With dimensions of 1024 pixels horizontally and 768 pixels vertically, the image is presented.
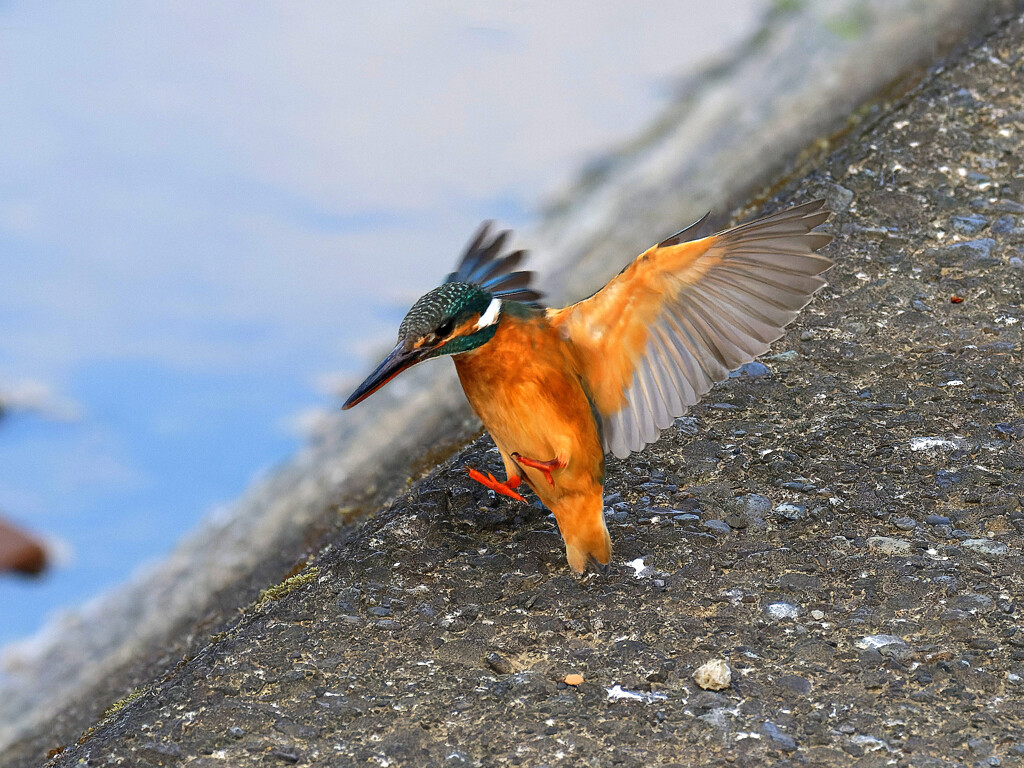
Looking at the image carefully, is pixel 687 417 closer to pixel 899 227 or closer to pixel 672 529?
pixel 672 529

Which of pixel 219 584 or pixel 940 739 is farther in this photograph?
pixel 219 584

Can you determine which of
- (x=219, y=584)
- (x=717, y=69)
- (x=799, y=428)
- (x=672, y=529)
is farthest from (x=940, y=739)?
(x=717, y=69)

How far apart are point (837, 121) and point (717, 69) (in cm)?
210

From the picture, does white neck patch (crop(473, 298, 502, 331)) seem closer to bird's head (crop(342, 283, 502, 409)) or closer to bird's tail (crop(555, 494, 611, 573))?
bird's head (crop(342, 283, 502, 409))

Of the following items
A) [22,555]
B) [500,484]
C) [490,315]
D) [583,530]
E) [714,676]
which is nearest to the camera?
[714,676]

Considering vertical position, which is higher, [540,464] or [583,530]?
[540,464]

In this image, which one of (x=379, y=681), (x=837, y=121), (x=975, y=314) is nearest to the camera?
(x=379, y=681)

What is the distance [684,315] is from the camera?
242cm

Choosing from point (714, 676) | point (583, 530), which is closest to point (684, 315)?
point (583, 530)

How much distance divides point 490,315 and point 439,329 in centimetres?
13

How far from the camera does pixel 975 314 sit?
3.19 metres

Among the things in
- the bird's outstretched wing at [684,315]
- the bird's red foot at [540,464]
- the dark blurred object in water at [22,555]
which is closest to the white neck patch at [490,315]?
the bird's outstretched wing at [684,315]

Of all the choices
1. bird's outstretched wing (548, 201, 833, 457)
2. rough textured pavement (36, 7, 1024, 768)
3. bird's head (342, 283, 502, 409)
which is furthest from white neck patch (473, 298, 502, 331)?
rough textured pavement (36, 7, 1024, 768)

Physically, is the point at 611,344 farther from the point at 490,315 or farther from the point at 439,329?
the point at 439,329
